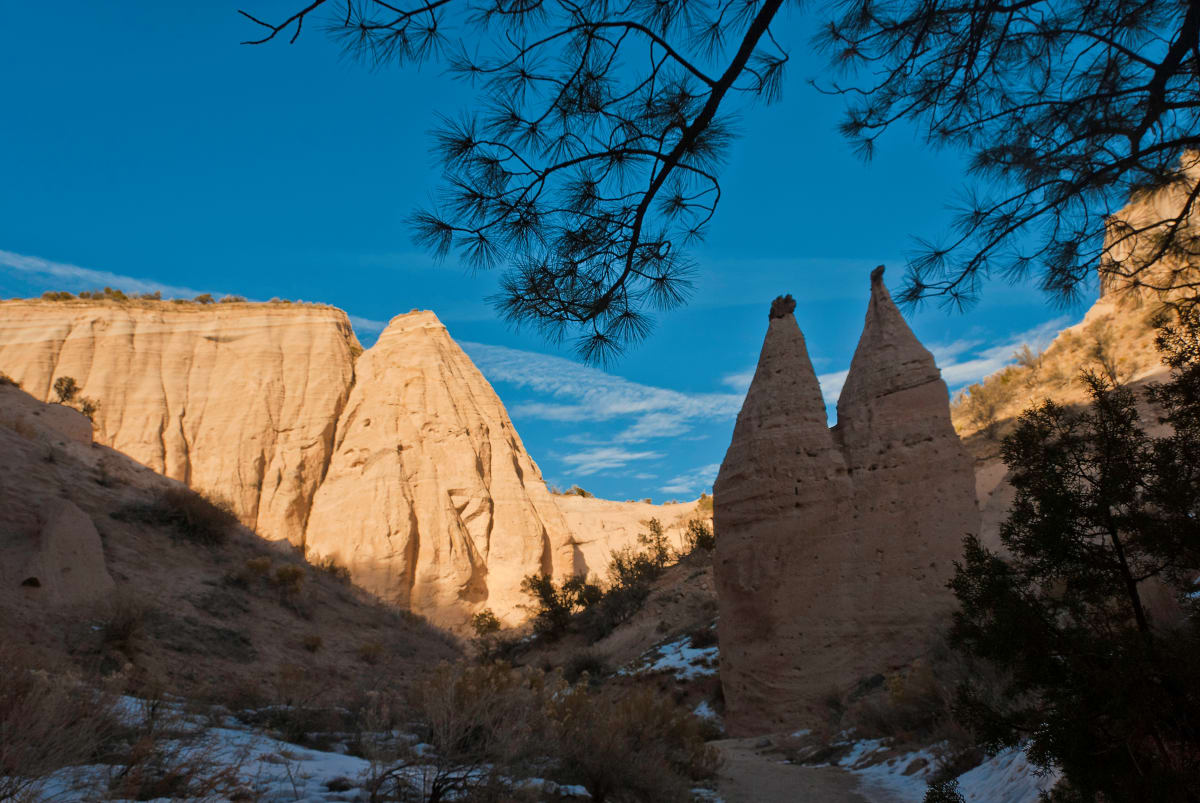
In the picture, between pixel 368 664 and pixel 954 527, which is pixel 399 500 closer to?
pixel 368 664

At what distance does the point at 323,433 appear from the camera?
35312mm

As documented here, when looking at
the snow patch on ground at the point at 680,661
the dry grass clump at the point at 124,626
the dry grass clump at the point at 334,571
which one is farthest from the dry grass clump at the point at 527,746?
the dry grass clump at the point at 334,571

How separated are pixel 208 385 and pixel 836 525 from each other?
35466mm

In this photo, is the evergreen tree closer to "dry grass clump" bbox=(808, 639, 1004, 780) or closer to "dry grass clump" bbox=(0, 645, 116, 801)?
"dry grass clump" bbox=(808, 639, 1004, 780)

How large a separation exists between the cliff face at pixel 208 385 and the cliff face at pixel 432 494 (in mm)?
1782

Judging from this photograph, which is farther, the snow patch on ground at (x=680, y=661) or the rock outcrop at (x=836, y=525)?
the snow patch on ground at (x=680, y=661)

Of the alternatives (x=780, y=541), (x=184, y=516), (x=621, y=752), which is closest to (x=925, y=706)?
(x=780, y=541)

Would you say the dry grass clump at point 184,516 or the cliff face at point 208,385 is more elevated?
the cliff face at point 208,385

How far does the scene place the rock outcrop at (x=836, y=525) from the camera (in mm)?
9438

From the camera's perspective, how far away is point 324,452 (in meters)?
35.1

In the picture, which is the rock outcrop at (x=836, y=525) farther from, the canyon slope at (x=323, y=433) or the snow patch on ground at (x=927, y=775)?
the canyon slope at (x=323, y=433)

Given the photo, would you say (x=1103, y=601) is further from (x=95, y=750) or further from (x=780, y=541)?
(x=780, y=541)

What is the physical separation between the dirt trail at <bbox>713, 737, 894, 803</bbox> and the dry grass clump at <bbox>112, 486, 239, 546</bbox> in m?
9.15

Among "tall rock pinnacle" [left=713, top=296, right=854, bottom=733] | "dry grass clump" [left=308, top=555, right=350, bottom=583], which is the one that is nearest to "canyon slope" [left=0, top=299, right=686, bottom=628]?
"dry grass clump" [left=308, top=555, right=350, bottom=583]
